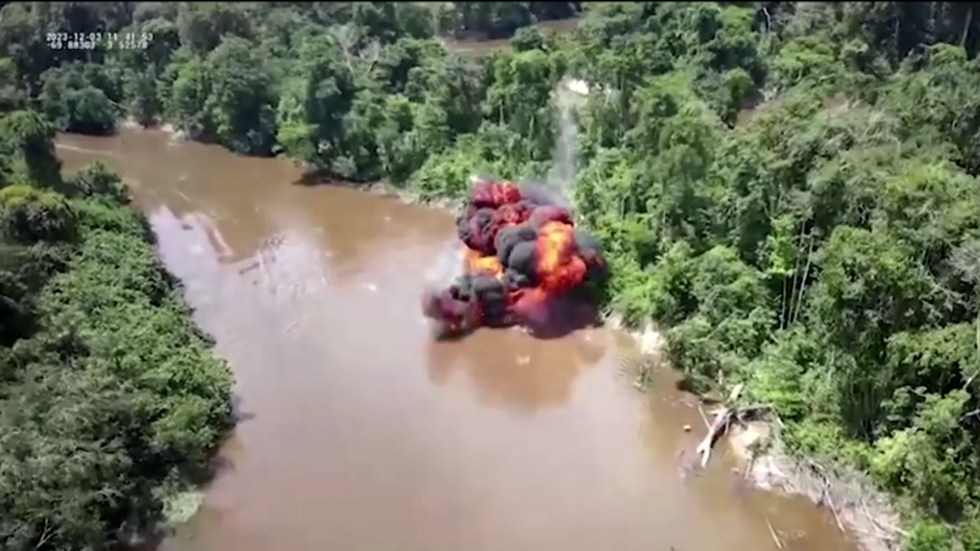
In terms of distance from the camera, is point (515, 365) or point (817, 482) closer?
point (817, 482)

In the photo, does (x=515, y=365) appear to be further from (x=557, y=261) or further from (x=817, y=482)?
(x=817, y=482)

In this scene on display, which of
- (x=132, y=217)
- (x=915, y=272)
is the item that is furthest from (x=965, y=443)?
(x=132, y=217)

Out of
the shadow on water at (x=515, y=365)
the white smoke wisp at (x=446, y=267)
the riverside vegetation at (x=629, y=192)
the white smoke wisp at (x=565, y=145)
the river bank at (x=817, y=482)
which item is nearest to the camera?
the riverside vegetation at (x=629, y=192)

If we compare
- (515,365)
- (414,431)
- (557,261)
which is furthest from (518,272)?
(414,431)

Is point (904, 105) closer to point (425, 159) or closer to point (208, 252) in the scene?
point (425, 159)

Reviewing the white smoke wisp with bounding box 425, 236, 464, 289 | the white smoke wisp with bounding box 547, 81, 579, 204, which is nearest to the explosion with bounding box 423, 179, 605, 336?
the white smoke wisp with bounding box 425, 236, 464, 289

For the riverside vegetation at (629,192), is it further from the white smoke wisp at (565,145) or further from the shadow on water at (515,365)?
the shadow on water at (515,365)

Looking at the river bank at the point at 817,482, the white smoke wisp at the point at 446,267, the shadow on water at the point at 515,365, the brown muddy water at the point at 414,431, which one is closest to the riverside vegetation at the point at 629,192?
the river bank at the point at 817,482
